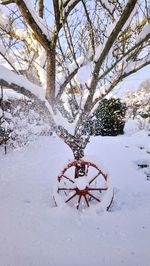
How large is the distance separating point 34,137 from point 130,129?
558cm

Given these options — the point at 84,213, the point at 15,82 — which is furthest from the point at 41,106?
the point at 84,213

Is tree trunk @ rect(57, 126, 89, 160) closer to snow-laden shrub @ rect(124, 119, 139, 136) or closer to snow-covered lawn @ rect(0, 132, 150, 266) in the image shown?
snow-covered lawn @ rect(0, 132, 150, 266)

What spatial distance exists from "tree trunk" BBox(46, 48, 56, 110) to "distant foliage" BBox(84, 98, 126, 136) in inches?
265

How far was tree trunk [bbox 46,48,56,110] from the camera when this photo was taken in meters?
4.18

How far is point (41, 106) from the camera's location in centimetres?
399

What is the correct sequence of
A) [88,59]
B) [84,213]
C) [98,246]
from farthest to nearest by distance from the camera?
[88,59], [84,213], [98,246]

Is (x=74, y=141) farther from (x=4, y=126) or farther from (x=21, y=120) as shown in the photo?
(x=21, y=120)

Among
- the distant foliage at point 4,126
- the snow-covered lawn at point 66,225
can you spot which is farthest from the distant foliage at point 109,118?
the snow-covered lawn at point 66,225

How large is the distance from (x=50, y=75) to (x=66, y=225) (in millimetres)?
2071

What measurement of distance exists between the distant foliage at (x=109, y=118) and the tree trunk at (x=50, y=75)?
6744 millimetres

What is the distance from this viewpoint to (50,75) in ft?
14.1

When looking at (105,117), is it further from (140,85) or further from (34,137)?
(140,85)

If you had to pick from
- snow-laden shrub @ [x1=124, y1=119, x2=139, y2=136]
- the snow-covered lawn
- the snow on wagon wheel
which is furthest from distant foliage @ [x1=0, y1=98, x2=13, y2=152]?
snow-laden shrub @ [x1=124, y1=119, x2=139, y2=136]

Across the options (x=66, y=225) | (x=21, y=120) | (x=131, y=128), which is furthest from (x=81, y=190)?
(x=131, y=128)
